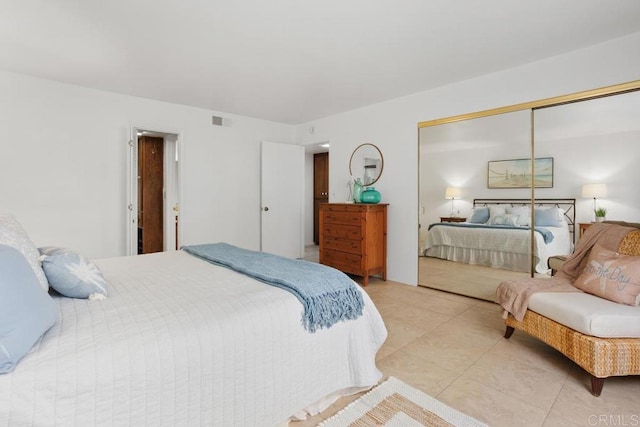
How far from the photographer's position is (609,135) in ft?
8.98

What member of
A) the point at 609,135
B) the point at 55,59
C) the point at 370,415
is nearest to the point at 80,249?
the point at 55,59

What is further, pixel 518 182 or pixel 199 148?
pixel 199 148

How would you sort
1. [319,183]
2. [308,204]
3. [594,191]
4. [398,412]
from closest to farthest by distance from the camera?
[398,412] < [594,191] < [319,183] < [308,204]

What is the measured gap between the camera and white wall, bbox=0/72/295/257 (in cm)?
333

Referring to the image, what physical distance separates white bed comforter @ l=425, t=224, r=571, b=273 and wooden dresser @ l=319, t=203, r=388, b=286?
24.3 inches

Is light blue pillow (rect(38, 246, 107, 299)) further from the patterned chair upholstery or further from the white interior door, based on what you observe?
the white interior door

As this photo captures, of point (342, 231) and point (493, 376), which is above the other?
point (342, 231)

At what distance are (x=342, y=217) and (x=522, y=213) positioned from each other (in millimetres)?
2023

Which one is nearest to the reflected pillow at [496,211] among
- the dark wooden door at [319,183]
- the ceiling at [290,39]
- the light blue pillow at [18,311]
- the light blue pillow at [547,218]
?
the light blue pillow at [547,218]

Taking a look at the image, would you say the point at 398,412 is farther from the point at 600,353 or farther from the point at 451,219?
the point at 451,219

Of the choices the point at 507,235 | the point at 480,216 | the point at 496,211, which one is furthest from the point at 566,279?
the point at 480,216

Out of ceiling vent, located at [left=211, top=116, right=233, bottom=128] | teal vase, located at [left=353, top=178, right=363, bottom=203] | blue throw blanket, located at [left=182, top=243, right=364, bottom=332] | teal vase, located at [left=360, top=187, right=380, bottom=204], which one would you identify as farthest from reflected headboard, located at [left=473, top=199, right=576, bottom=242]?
ceiling vent, located at [left=211, top=116, right=233, bottom=128]

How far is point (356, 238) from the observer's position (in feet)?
13.4

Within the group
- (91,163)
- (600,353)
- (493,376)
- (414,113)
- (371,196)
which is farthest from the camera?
(371,196)
